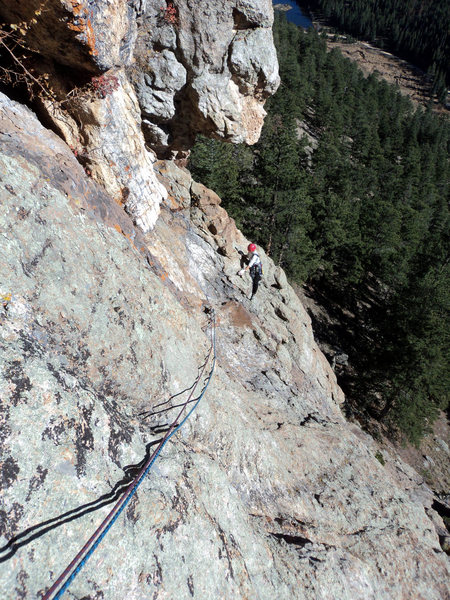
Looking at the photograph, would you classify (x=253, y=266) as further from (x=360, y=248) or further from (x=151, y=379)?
(x=360, y=248)

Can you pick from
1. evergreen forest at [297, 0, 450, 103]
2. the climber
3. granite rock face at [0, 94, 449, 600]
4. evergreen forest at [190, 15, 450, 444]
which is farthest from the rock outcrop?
evergreen forest at [297, 0, 450, 103]

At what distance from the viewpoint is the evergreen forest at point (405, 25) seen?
145 m

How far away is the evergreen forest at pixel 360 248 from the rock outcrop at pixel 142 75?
12.5 metres

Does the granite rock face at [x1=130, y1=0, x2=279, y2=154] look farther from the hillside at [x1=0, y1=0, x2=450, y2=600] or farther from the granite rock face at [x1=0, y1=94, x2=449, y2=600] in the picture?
the granite rock face at [x1=0, y1=94, x2=449, y2=600]

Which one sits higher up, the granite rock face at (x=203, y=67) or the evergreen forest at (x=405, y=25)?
the evergreen forest at (x=405, y=25)

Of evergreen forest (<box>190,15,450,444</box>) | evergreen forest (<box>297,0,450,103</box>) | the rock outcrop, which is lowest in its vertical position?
evergreen forest (<box>190,15,450,444</box>)

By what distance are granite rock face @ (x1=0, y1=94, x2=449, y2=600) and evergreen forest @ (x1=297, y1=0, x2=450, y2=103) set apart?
162 metres

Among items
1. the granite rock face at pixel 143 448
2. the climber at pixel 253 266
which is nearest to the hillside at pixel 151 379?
the granite rock face at pixel 143 448

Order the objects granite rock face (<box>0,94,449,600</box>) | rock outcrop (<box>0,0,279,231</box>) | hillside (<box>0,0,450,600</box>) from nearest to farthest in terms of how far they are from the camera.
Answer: granite rock face (<box>0,94,449,600</box>) → hillside (<box>0,0,450,600</box>) → rock outcrop (<box>0,0,279,231</box>)

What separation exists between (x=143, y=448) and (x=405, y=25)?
22706 cm

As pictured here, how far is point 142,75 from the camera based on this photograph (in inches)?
334

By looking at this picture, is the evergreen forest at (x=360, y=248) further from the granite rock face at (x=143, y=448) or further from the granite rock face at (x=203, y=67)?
the granite rock face at (x=143, y=448)

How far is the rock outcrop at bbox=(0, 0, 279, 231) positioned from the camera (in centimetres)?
578

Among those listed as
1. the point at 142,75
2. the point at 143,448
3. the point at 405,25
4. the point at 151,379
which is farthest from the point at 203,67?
the point at 405,25
